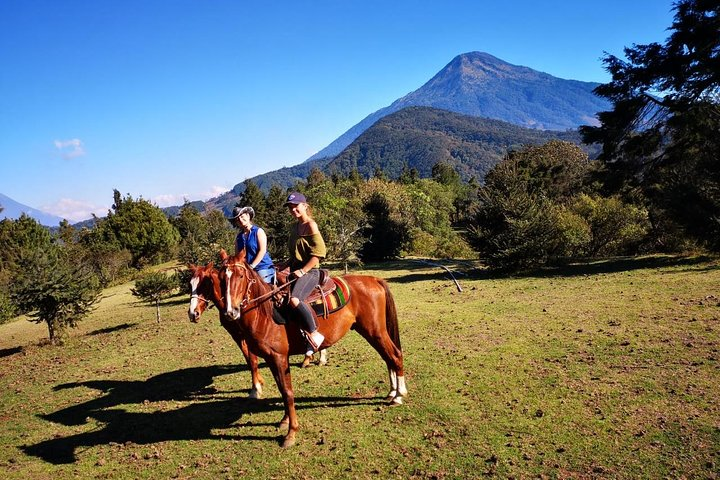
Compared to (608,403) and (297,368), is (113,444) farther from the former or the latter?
(608,403)

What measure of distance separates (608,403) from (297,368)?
235 inches

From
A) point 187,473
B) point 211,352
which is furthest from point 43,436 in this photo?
point 211,352

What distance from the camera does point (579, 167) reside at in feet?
151

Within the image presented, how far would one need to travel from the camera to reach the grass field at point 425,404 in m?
5.11

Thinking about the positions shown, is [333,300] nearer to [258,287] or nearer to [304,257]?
[304,257]

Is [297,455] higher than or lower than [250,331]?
lower

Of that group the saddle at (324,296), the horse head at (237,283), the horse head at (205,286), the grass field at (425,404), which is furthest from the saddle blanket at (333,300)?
the grass field at (425,404)

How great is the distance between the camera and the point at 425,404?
21.7 feet

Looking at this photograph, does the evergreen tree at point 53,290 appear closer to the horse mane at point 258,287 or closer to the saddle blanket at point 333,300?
the horse mane at point 258,287

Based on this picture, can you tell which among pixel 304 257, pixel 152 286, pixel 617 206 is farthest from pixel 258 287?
pixel 617 206

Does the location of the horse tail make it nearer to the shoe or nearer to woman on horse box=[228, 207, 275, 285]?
→ the shoe

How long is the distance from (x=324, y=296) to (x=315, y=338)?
0.67 metres

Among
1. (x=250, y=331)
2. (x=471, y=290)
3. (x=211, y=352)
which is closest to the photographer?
(x=250, y=331)

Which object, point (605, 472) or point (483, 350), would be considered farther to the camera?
point (483, 350)
